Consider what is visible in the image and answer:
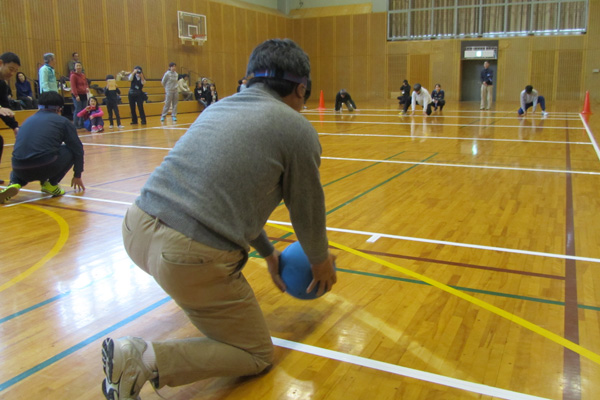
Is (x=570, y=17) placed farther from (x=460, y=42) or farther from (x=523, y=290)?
(x=523, y=290)

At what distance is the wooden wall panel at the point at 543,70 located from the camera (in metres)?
24.1

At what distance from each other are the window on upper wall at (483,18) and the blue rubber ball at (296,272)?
82.4 ft

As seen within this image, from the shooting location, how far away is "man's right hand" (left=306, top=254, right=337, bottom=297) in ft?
7.42

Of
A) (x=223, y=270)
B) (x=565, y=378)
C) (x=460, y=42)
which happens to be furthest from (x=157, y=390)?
(x=460, y=42)

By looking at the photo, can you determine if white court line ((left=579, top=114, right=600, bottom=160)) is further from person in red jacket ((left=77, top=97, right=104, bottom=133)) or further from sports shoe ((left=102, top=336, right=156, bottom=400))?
person in red jacket ((left=77, top=97, right=104, bottom=133))

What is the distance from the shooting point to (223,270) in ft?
6.70

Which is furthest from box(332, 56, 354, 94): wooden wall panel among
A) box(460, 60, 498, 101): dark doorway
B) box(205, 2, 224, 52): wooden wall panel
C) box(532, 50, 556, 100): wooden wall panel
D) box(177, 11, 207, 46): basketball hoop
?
box(532, 50, 556, 100): wooden wall panel

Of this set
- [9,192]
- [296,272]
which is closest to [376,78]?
[9,192]

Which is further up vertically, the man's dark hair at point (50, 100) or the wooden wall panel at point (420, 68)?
the wooden wall panel at point (420, 68)

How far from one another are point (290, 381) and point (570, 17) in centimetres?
2597

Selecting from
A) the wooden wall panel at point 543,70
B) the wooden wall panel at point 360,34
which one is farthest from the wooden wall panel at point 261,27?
the wooden wall panel at point 543,70

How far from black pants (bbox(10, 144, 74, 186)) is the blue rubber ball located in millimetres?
4209

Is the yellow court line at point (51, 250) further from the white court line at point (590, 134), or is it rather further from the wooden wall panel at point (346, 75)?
the wooden wall panel at point (346, 75)

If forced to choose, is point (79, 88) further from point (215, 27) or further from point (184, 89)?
point (215, 27)
